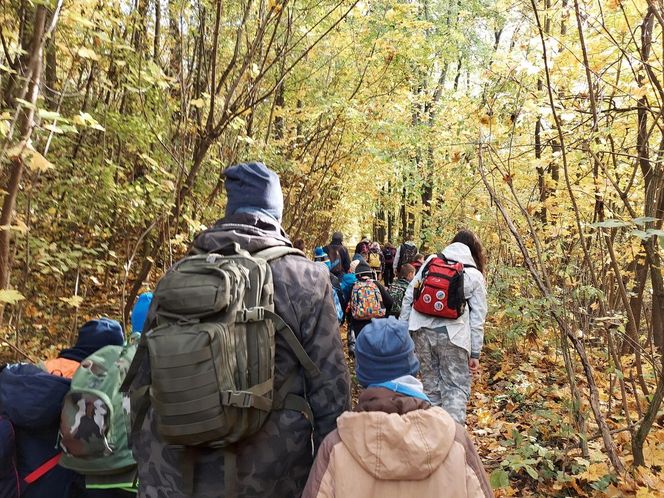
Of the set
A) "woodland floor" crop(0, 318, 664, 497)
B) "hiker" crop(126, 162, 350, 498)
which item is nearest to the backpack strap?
"hiker" crop(126, 162, 350, 498)

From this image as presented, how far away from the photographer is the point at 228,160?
21.6ft

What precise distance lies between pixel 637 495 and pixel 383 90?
7.89 metres

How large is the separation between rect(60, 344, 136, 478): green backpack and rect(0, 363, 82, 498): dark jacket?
0.30ft

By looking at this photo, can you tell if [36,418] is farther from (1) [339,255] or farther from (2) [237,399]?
(1) [339,255]

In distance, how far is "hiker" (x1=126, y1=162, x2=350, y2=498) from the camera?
63.3 inches

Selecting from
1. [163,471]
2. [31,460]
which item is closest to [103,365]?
[31,460]

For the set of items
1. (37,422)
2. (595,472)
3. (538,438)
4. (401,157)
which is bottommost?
(538,438)

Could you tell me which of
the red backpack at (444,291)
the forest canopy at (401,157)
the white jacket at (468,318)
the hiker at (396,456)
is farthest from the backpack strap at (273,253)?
the white jacket at (468,318)

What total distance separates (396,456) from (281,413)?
47cm

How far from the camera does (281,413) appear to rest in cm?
182

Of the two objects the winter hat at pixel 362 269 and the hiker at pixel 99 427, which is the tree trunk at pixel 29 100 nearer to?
the hiker at pixel 99 427

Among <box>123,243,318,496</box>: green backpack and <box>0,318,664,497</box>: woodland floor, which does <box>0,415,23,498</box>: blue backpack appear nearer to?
<box>123,243,318,496</box>: green backpack

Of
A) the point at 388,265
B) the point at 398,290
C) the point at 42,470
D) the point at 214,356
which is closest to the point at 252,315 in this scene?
the point at 214,356

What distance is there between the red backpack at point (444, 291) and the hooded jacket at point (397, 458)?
2.57 meters
